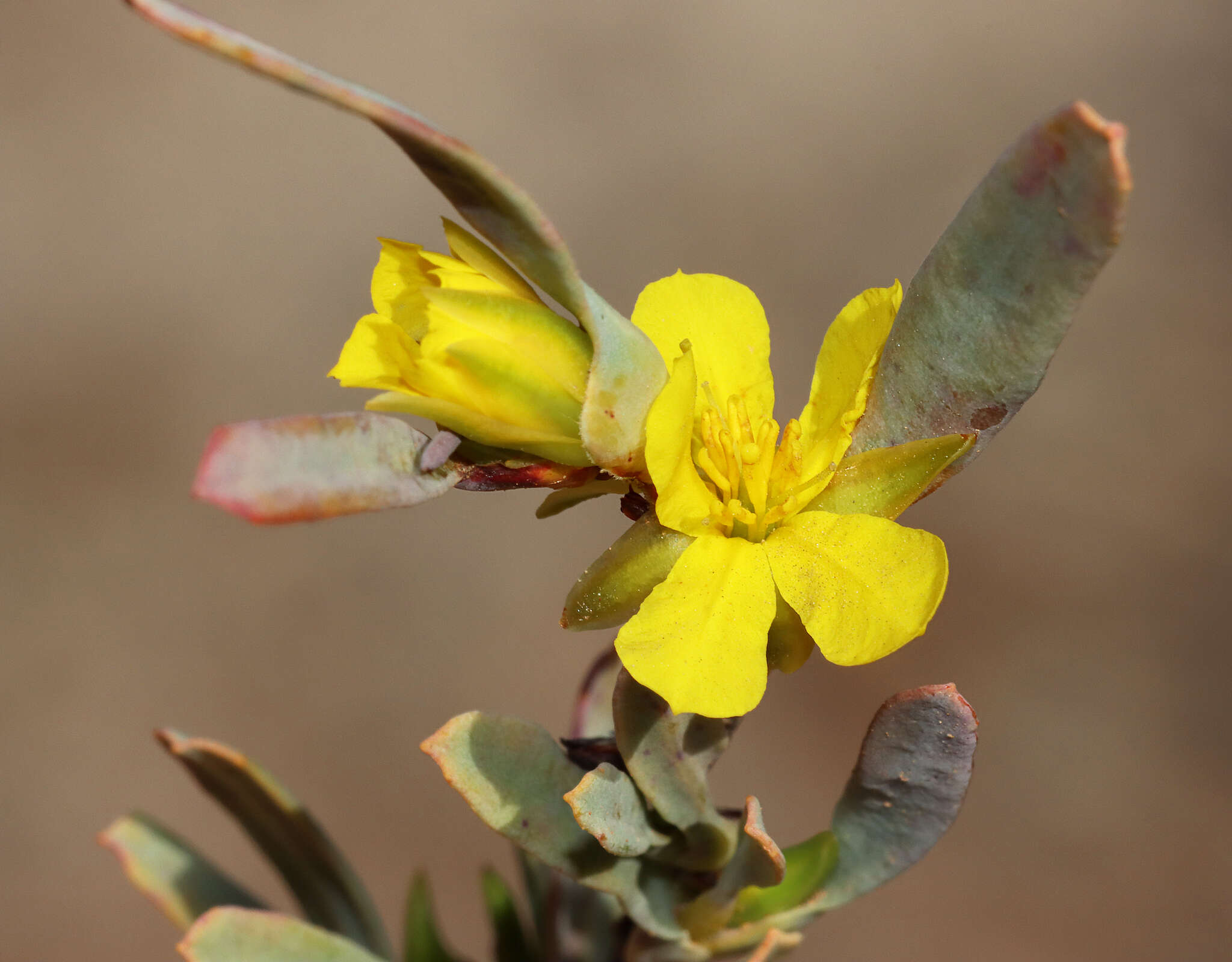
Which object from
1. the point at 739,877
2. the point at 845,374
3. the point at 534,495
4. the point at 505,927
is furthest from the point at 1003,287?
the point at 534,495

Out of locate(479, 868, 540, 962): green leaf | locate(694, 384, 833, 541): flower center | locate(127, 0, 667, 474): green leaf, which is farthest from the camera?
locate(479, 868, 540, 962): green leaf

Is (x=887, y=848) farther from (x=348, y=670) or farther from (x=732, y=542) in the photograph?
(x=348, y=670)

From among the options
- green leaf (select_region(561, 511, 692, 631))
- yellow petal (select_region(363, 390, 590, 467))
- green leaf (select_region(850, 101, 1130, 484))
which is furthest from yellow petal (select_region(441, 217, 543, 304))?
green leaf (select_region(850, 101, 1130, 484))

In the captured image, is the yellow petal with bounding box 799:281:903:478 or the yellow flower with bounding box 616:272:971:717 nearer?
the yellow flower with bounding box 616:272:971:717

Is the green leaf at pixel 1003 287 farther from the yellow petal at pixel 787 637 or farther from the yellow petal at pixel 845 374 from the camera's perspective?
the yellow petal at pixel 787 637

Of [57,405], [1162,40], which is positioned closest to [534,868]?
[57,405]

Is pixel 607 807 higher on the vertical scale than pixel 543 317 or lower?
lower

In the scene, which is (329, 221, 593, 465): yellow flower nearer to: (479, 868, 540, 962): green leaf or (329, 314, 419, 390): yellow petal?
(329, 314, 419, 390): yellow petal

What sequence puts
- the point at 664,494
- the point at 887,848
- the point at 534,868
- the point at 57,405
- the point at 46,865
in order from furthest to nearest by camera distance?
the point at 57,405, the point at 46,865, the point at 534,868, the point at 887,848, the point at 664,494

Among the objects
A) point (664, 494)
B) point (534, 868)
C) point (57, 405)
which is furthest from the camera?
point (57, 405)
